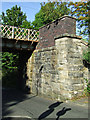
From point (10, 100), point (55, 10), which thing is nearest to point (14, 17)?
point (55, 10)

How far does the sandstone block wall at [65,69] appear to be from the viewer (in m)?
9.11

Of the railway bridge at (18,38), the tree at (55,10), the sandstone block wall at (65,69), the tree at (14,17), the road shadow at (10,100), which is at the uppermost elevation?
the tree at (14,17)

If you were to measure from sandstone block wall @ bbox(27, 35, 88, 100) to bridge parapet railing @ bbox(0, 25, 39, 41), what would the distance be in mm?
2841

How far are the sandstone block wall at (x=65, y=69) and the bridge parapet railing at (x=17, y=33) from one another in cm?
284

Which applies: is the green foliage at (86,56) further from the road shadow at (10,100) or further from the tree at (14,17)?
the tree at (14,17)

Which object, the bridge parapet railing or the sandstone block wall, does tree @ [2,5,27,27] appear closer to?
the bridge parapet railing

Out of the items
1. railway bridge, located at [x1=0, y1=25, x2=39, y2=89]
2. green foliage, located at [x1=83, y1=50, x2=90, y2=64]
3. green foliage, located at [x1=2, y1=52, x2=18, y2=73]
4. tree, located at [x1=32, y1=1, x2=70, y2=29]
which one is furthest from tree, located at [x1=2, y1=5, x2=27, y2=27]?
green foliage, located at [x1=83, y1=50, x2=90, y2=64]

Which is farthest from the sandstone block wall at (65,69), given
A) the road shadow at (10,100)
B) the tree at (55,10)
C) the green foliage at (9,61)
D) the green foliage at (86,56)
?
the green foliage at (9,61)

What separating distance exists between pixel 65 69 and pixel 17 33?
5948mm

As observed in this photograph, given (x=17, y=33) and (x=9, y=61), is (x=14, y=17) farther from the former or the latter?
(x=17, y=33)

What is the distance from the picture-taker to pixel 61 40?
955 centimetres

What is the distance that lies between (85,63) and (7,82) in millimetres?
15464

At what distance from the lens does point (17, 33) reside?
40.4 ft

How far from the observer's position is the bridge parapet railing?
11.5 metres
